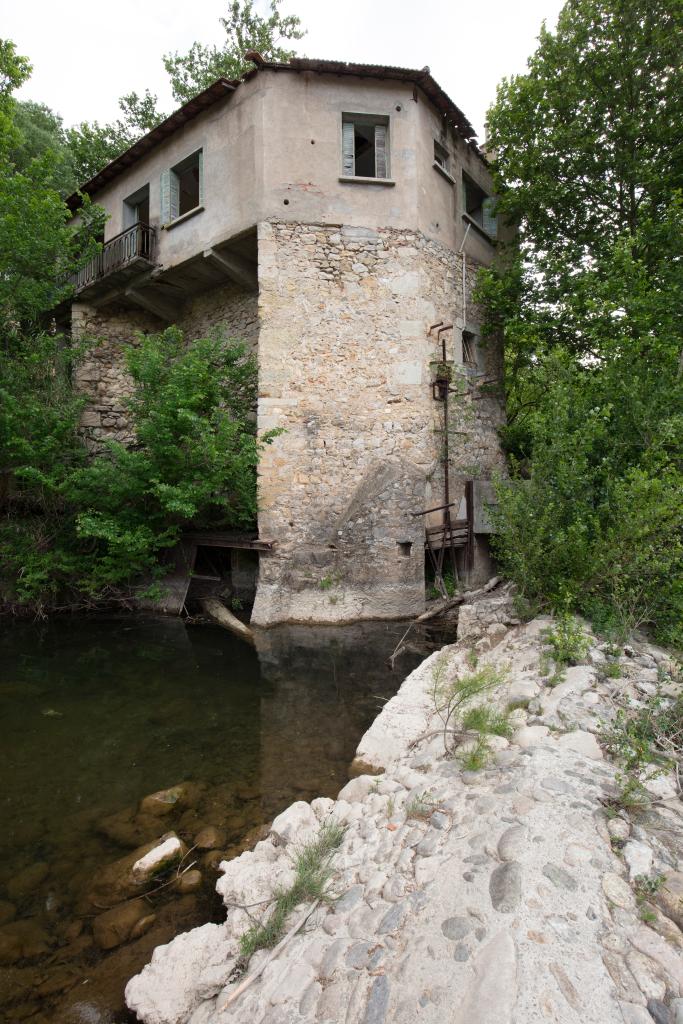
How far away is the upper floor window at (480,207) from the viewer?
11.0 m

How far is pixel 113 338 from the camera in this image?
12.6 metres

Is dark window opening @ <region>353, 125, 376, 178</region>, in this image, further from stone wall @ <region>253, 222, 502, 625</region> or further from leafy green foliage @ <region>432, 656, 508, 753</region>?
leafy green foliage @ <region>432, 656, 508, 753</region>

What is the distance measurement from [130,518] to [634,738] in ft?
26.5

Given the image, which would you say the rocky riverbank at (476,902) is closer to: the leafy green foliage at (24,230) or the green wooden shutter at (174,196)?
the leafy green foliage at (24,230)

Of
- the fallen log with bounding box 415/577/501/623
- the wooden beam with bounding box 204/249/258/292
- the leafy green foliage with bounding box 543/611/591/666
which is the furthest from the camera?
the wooden beam with bounding box 204/249/258/292

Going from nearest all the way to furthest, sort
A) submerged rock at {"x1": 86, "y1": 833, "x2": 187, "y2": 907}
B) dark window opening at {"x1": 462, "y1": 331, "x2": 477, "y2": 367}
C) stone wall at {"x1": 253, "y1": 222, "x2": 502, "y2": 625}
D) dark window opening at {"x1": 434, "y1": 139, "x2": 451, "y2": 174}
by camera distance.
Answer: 1. submerged rock at {"x1": 86, "y1": 833, "x2": 187, "y2": 907}
2. stone wall at {"x1": 253, "y1": 222, "x2": 502, "y2": 625}
3. dark window opening at {"x1": 434, "y1": 139, "x2": 451, "y2": 174}
4. dark window opening at {"x1": 462, "y1": 331, "x2": 477, "y2": 367}

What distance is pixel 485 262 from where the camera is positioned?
439 inches

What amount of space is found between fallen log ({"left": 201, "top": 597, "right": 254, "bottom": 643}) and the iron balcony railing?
25.0 feet

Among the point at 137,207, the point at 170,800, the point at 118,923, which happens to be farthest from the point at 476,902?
the point at 137,207

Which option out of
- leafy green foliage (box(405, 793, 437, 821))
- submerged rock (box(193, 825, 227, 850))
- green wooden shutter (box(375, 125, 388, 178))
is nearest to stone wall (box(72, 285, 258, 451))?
green wooden shutter (box(375, 125, 388, 178))

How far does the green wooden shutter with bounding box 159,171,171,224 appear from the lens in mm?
10703

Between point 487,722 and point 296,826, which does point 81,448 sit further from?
point 487,722

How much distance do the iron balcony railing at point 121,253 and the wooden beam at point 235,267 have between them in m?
1.94

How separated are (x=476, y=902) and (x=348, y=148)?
36.8ft
